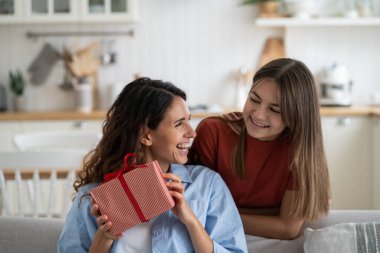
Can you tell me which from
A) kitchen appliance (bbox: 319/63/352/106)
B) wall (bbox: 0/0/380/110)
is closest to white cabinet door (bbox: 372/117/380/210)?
kitchen appliance (bbox: 319/63/352/106)

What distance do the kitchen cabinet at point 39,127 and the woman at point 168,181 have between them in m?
2.34

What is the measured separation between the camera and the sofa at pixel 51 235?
175 centimetres

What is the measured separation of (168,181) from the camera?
1.58 meters

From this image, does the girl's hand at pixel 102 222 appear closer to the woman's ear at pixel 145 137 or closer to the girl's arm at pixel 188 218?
the girl's arm at pixel 188 218

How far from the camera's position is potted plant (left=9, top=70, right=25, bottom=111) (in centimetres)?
439

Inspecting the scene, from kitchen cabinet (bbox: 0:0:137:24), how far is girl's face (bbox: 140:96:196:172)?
2.67 m

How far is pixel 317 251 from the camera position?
1.62 metres

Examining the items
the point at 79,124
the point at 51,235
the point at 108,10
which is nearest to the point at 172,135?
the point at 51,235

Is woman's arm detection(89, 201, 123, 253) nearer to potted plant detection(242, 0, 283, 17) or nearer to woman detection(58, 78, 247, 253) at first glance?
woman detection(58, 78, 247, 253)

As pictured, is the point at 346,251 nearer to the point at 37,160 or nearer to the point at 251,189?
the point at 251,189

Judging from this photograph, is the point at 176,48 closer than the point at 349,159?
No

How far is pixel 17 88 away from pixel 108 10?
93 cm

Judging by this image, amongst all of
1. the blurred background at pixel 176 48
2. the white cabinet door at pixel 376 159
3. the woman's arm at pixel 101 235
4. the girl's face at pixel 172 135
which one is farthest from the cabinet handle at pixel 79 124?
the woman's arm at pixel 101 235

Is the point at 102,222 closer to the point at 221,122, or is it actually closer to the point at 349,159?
the point at 221,122
